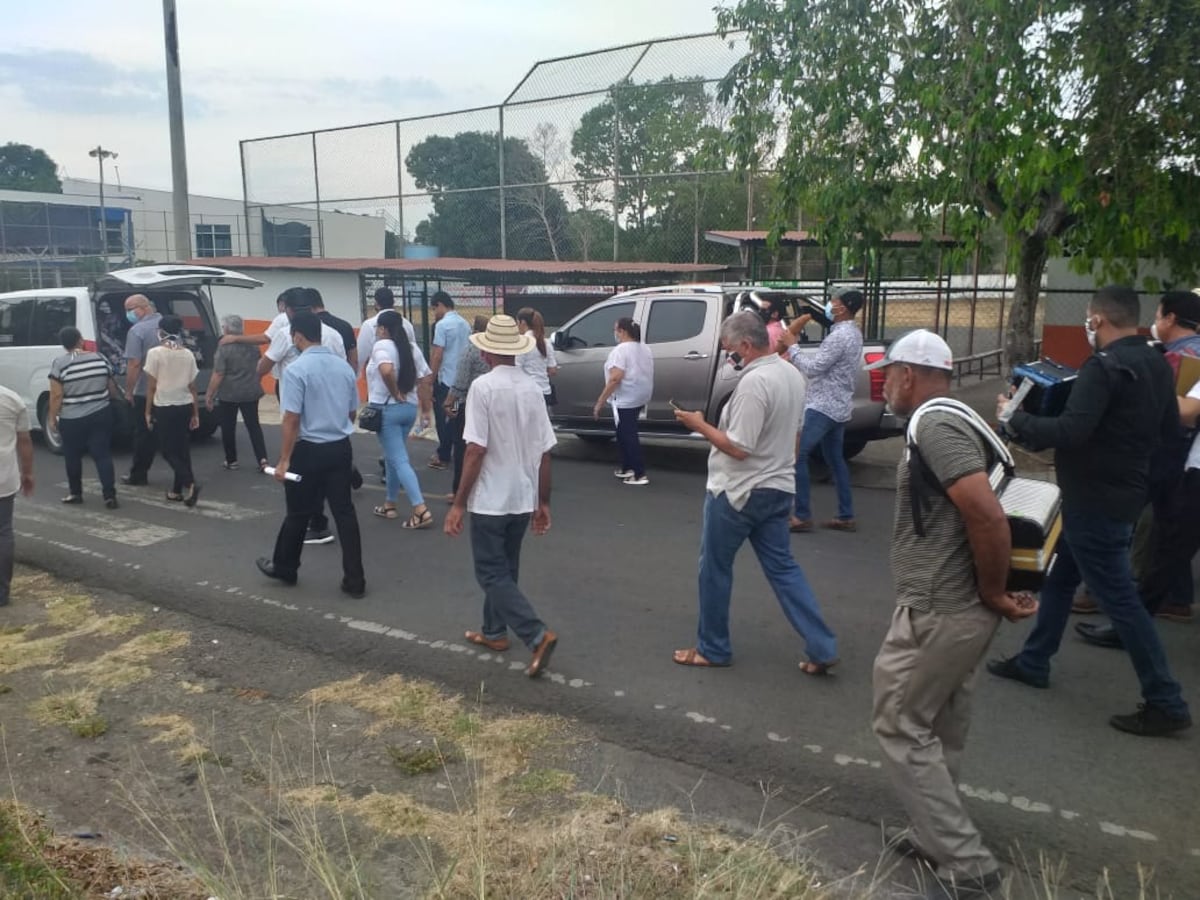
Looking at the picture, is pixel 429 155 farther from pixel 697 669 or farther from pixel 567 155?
pixel 697 669

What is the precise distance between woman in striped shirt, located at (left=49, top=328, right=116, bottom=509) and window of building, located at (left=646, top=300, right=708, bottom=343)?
16.7 ft

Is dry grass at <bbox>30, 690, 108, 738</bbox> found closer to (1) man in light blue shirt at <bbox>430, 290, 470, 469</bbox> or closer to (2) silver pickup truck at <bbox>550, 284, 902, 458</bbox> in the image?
(1) man in light blue shirt at <bbox>430, 290, 470, 469</bbox>

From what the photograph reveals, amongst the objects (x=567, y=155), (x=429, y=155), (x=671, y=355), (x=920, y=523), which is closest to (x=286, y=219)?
(x=429, y=155)

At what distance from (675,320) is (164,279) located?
17.1 ft

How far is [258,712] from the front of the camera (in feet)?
15.0

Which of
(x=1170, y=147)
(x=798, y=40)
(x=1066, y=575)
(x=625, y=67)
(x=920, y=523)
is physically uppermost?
(x=625, y=67)

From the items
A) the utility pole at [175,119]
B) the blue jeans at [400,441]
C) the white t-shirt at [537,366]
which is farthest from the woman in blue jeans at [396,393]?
the utility pole at [175,119]

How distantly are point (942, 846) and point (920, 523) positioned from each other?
1.00m

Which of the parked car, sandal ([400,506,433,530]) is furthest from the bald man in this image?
sandal ([400,506,433,530])

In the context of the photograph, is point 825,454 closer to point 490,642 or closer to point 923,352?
point 490,642

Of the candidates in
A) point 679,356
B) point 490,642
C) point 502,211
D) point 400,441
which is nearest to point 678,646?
point 490,642

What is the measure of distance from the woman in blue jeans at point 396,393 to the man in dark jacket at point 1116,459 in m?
4.66

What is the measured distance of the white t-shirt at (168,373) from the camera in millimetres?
8617

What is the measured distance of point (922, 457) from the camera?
3135 mm
